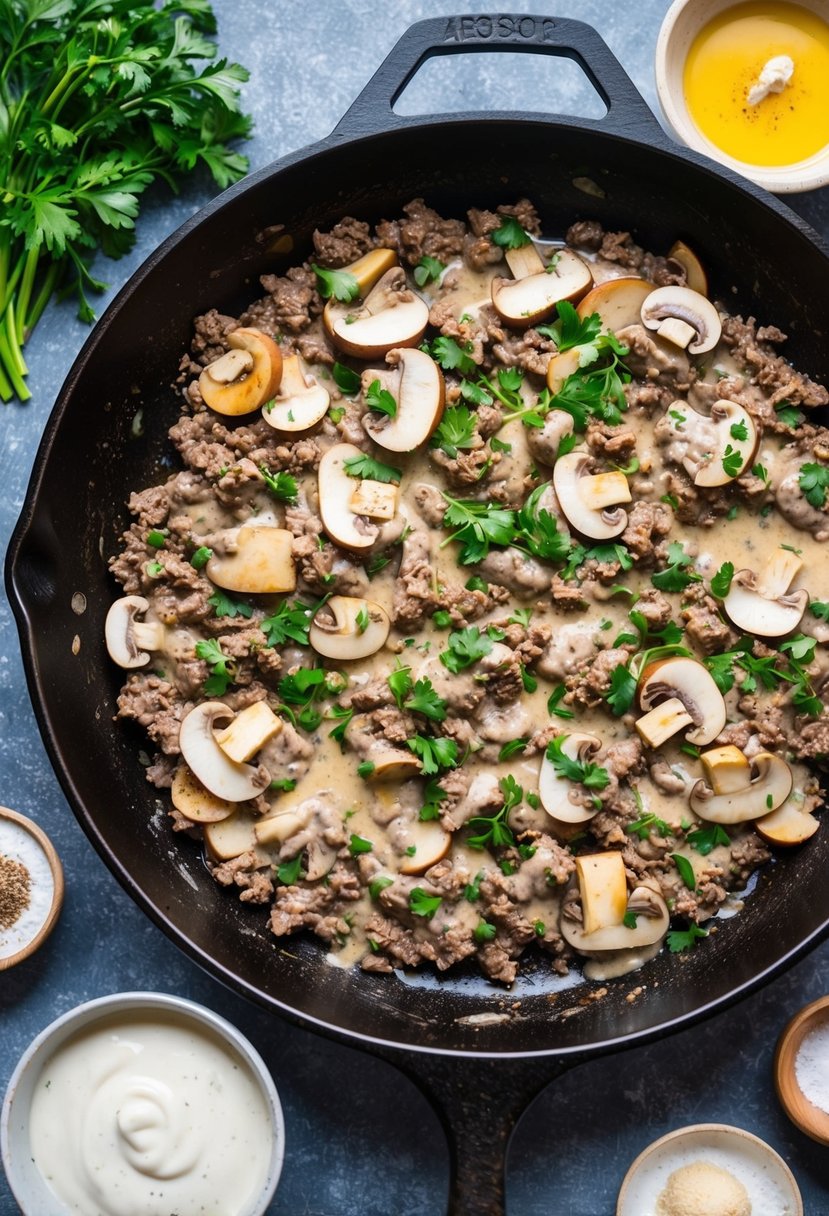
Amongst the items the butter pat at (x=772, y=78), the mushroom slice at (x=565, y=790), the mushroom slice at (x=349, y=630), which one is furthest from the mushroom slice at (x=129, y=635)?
the butter pat at (x=772, y=78)

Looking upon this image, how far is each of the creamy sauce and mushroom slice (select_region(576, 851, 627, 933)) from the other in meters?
1.23

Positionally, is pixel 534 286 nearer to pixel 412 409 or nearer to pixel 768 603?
pixel 412 409

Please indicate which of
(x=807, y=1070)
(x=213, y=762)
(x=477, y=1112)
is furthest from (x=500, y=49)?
(x=807, y=1070)

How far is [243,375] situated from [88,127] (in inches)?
41.2

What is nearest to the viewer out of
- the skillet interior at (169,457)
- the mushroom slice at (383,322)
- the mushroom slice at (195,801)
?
the skillet interior at (169,457)

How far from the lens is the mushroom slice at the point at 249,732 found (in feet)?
12.8

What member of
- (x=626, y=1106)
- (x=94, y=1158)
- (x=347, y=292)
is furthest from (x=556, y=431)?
(x=94, y=1158)

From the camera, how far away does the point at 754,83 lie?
445cm

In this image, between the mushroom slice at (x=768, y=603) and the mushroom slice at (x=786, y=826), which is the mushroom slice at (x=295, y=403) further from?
the mushroom slice at (x=786, y=826)

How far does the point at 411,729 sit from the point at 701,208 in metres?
2.07

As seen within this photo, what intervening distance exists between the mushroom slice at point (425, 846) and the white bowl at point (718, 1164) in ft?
4.04

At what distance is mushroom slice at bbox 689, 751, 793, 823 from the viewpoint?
398 centimetres

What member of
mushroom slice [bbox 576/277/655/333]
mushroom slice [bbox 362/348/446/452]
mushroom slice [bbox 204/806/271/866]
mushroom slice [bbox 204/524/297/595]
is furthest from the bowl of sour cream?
mushroom slice [bbox 576/277/655/333]

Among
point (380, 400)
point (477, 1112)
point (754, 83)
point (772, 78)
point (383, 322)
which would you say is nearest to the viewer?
point (477, 1112)
